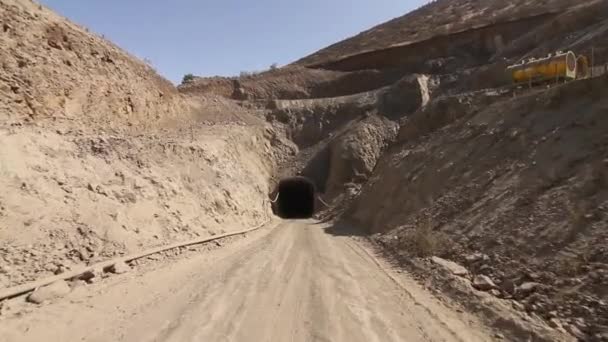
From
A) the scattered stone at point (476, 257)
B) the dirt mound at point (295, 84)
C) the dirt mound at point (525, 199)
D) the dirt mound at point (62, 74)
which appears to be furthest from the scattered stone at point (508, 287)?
the dirt mound at point (295, 84)

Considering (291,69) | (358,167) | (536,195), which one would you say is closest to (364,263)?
(536,195)

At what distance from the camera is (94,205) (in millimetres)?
10172

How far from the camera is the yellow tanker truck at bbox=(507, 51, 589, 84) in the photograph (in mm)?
14898

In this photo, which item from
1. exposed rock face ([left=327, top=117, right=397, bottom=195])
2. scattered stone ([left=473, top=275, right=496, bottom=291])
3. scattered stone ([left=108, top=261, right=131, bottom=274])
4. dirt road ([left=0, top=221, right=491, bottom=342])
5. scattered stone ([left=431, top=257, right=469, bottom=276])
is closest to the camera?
dirt road ([left=0, top=221, right=491, bottom=342])

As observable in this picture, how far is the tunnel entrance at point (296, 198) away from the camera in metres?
29.0

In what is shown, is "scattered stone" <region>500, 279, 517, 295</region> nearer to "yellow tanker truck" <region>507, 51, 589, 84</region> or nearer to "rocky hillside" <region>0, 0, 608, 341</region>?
"rocky hillside" <region>0, 0, 608, 341</region>

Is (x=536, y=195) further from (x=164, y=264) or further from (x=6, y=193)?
(x=6, y=193)

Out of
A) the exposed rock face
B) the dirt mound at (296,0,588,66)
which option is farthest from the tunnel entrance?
the dirt mound at (296,0,588,66)

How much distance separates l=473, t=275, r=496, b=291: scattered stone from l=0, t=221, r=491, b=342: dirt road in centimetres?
77

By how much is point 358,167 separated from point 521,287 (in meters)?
21.3

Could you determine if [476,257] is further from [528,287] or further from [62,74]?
[62,74]

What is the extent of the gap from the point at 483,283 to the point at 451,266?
1454 millimetres

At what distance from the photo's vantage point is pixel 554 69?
15047mm

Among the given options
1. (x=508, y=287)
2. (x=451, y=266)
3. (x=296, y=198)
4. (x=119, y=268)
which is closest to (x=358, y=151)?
(x=296, y=198)
